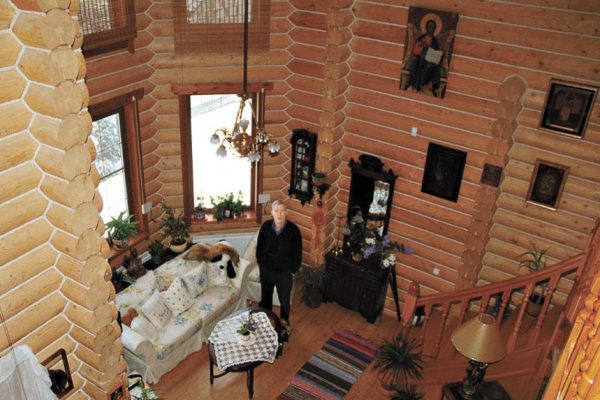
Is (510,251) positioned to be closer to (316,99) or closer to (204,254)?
(316,99)

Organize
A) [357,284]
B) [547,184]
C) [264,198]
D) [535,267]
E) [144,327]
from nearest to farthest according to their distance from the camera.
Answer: [144,327], [547,184], [535,267], [357,284], [264,198]

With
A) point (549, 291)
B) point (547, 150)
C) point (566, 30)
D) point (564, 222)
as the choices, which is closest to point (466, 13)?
point (566, 30)

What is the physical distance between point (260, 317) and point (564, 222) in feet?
13.0

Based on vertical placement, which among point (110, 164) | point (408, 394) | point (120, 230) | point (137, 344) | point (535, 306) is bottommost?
point (408, 394)

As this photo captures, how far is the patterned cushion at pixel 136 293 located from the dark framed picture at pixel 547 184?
5.03m

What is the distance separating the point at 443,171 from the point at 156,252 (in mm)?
4240

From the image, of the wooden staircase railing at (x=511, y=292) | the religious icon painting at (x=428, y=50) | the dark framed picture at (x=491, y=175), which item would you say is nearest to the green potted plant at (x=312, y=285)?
the wooden staircase railing at (x=511, y=292)

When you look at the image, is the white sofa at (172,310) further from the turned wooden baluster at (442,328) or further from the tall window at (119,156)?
the turned wooden baluster at (442,328)

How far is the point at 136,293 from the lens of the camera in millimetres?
7340

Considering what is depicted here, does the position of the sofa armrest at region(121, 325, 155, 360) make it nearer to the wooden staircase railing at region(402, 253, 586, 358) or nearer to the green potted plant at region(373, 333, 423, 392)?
the green potted plant at region(373, 333, 423, 392)

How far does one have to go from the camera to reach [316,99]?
8203 mm

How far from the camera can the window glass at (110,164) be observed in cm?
737

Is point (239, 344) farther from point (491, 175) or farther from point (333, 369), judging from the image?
point (491, 175)

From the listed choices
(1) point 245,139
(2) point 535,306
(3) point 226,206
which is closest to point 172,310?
(3) point 226,206
